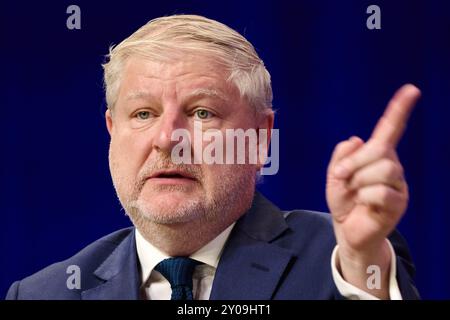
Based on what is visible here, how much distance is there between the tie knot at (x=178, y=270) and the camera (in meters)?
1.72

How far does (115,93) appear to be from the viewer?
6.08 ft

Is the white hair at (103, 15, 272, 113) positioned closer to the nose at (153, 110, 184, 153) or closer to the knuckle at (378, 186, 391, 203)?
the nose at (153, 110, 184, 153)

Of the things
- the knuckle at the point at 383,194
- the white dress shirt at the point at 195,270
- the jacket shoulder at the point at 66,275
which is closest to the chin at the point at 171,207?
the white dress shirt at the point at 195,270

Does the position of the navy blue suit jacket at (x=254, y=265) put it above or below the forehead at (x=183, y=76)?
below

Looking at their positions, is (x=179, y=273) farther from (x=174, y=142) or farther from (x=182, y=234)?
(x=174, y=142)

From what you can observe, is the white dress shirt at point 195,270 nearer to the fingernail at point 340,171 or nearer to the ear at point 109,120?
the ear at point 109,120

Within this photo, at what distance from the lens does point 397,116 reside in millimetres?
1275

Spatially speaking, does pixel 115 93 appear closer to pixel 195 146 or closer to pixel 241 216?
pixel 195 146

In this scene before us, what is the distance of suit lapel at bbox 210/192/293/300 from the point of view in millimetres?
1682

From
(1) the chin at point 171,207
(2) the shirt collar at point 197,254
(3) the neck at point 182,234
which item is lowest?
(2) the shirt collar at point 197,254

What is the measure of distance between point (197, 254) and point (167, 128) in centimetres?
32

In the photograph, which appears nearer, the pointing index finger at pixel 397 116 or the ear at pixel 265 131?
the pointing index finger at pixel 397 116

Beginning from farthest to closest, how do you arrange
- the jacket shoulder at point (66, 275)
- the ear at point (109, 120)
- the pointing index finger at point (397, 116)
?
the ear at point (109, 120)
the jacket shoulder at point (66, 275)
the pointing index finger at point (397, 116)
